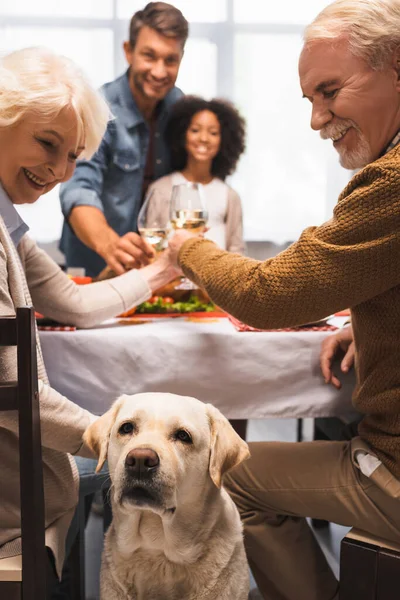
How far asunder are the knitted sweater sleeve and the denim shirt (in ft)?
6.56

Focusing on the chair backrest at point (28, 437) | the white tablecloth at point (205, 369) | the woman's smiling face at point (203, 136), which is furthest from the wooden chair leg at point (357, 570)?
the woman's smiling face at point (203, 136)

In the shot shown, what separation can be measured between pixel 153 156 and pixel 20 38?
104 inches

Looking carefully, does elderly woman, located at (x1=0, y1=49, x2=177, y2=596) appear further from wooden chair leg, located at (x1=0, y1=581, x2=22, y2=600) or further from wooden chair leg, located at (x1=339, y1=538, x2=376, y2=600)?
wooden chair leg, located at (x1=339, y1=538, x2=376, y2=600)

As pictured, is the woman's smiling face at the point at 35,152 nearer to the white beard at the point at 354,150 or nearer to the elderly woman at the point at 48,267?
the elderly woman at the point at 48,267

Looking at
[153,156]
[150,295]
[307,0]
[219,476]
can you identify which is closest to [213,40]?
[307,0]

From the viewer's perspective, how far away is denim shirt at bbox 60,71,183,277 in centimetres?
347

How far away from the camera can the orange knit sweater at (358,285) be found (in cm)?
137

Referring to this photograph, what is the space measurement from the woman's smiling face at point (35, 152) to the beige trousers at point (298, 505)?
0.85 metres

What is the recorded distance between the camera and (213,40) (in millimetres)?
5762

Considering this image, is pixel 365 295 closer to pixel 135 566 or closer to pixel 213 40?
pixel 135 566

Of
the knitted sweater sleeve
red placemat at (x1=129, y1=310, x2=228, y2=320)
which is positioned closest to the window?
red placemat at (x1=129, y1=310, x2=228, y2=320)

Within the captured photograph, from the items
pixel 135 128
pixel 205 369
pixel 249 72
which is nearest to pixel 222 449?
pixel 205 369

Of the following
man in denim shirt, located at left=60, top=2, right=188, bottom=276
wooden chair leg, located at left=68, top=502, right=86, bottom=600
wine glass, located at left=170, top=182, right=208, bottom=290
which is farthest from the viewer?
man in denim shirt, located at left=60, top=2, right=188, bottom=276

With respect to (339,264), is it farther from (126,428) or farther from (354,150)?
(126,428)
